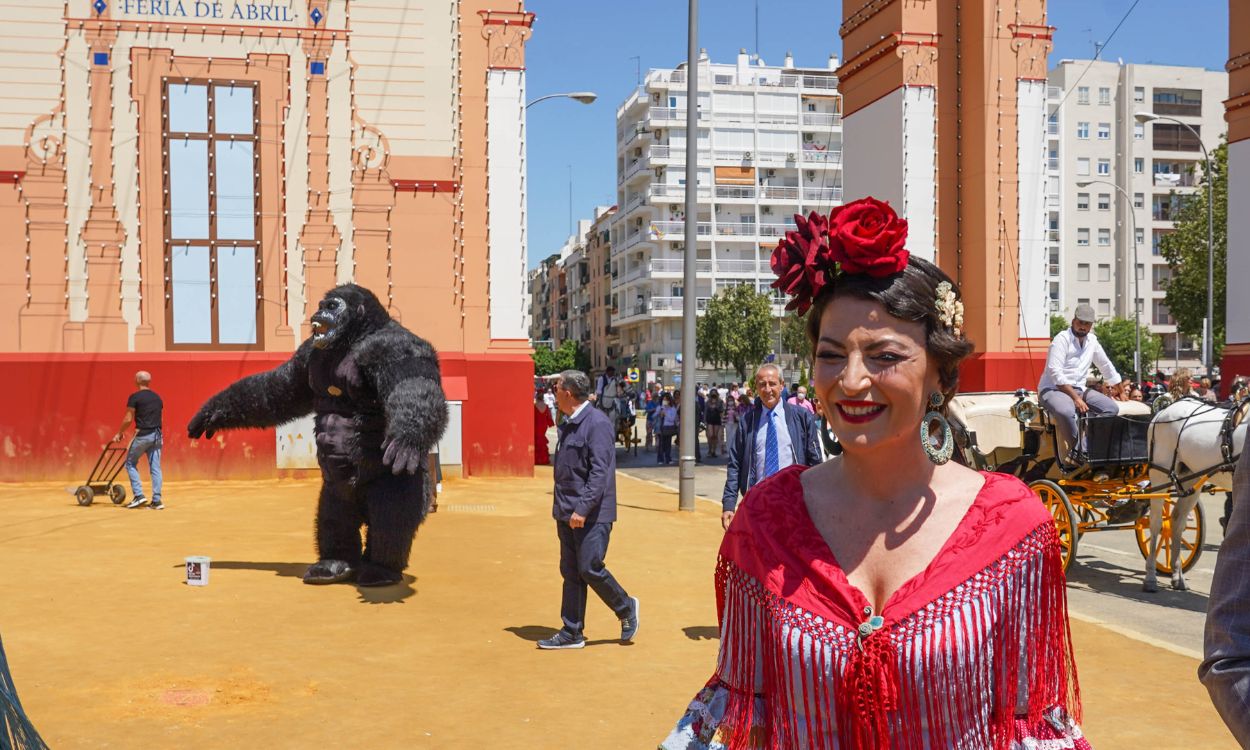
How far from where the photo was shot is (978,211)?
20125mm

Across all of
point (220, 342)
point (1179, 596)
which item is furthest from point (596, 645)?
point (220, 342)

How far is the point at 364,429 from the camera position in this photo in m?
9.92

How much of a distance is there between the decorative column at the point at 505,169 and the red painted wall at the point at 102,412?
54.3 inches

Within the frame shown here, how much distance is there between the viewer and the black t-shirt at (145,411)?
1515cm

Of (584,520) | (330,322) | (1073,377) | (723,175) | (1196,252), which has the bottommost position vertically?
(584,520)

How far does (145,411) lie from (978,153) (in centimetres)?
1428

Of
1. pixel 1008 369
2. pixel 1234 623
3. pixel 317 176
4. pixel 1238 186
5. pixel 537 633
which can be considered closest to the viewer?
pixel 1234 623

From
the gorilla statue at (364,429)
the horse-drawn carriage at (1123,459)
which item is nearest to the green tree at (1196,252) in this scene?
the horse-drawn carriage at (1123,459)

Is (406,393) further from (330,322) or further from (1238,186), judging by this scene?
(1238,186)

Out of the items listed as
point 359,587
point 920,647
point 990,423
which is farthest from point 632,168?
point 920,647

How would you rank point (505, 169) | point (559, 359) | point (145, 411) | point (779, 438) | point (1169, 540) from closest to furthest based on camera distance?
point (779, 438) < point (1169, 540) < point (145, 411) < point (505, 169) < point (559, 359)

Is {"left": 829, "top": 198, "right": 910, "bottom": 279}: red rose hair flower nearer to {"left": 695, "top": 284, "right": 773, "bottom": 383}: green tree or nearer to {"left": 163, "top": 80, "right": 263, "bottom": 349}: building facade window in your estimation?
{"left": 163, "top": 80, "right": 263, "bottom": 349}: building facade window

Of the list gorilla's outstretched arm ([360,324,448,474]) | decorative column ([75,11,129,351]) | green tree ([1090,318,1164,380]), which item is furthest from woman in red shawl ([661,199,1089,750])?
green tree ([1090,318,1164,380])

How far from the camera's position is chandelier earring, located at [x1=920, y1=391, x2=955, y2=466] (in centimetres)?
247
